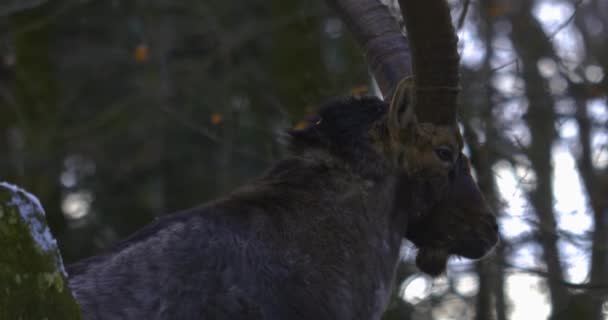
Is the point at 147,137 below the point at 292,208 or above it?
below

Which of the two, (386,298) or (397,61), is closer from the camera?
(386,298)

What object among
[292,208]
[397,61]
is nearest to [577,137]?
[397,61]

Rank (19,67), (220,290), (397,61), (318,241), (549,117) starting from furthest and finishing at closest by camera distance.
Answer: (19,67) → (549,117) → (397,61) → (318,241) → (220,290)

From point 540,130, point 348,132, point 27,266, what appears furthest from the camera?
point 540,130

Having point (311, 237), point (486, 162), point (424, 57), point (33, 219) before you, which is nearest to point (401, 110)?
point (424, 57)

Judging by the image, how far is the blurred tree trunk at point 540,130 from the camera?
8.24m

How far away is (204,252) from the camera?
4016 millimetres

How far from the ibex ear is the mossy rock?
6.50ft

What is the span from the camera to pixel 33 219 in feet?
9.73

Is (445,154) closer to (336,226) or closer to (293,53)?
(336,226)

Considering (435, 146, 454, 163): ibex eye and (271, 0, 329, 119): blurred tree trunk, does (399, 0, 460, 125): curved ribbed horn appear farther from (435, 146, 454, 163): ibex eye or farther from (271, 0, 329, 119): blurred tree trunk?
(271, 0, 329, 119): blurred tree trunk

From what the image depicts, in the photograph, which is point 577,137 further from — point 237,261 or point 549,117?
point 237,261

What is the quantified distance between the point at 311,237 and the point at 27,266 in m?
1.70

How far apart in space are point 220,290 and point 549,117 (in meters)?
6.00
